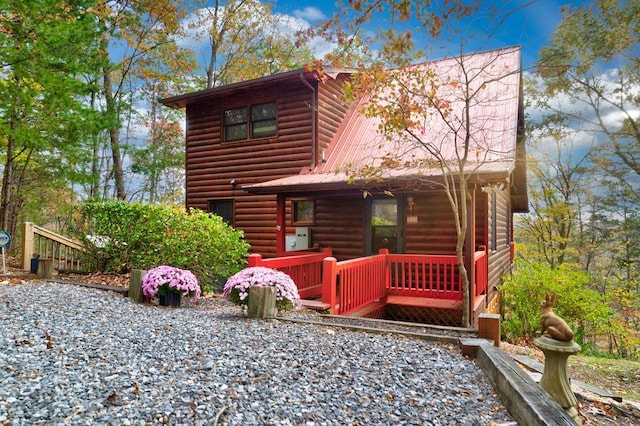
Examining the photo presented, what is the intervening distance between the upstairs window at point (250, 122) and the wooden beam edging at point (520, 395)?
30.9 ft

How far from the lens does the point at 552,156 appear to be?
17594 mm

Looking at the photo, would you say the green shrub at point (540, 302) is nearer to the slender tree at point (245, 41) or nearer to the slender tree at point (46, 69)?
the slender tree at point (46, 69)

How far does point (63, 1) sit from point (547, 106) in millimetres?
15173

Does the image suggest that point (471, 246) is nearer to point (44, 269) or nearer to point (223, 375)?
point (223, 375)

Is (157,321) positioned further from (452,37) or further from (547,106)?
(547,106)

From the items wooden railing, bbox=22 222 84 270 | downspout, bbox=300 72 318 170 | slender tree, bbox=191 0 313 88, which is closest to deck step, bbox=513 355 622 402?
downspout, bbox=300 72 318 170

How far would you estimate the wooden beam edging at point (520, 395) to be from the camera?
2.37 m

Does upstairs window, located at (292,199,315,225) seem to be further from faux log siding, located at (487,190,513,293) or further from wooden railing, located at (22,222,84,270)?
wooden railing, located at (22,222,84,270)

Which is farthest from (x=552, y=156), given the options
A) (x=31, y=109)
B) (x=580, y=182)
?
(x=31, y=109)

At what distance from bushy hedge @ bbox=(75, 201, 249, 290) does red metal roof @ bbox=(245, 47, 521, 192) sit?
69.8 inches

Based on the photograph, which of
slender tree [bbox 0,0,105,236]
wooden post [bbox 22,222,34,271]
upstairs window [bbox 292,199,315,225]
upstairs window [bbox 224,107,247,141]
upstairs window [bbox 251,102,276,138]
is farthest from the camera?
upstairs window [bbox 224,107,247,141]

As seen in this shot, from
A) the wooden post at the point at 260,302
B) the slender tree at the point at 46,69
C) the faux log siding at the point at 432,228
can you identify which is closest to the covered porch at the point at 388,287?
the faux log siding at the point at 432,228

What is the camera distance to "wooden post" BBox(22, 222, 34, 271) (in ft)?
29.0

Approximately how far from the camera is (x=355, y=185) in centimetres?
806
